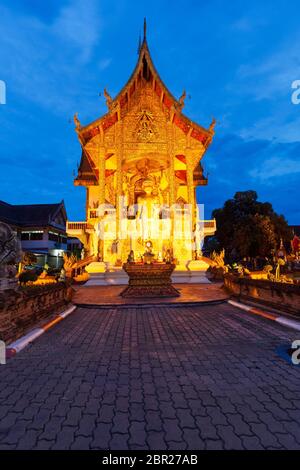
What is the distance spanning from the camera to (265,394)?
8.38 feet

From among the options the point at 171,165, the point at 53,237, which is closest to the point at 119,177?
the point at 171,165

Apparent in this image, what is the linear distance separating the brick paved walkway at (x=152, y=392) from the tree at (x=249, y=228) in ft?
71.2

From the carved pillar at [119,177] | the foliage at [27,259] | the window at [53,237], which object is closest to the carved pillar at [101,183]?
the carved pillar at [119,177]

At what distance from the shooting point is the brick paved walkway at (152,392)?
1888 mm

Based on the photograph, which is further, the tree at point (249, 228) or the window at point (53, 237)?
the window at point (53, 237)

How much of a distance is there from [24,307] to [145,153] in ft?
49.3

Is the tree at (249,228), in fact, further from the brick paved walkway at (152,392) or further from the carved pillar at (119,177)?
the brick paved walkway at (152,392)

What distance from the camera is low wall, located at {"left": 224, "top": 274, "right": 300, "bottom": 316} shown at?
5856 mm

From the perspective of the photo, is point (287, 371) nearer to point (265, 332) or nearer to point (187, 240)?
point (265, 332)

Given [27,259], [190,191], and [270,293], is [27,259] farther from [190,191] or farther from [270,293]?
[270,293]

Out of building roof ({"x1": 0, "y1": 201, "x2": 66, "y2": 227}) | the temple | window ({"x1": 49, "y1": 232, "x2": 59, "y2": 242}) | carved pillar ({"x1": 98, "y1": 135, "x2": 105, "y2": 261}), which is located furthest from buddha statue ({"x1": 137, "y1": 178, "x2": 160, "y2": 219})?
window ({"x1": 49, "y1": 232, "x2": 59, "y2": 242})

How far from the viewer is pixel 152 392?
2.62 meters
